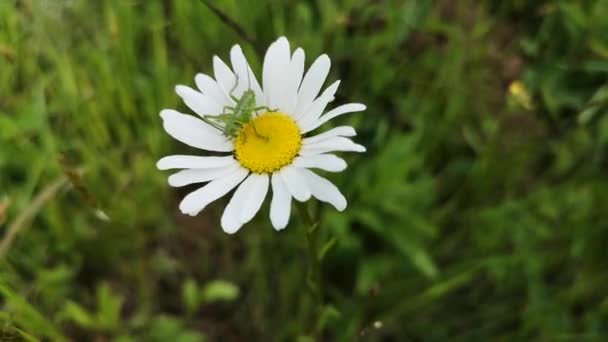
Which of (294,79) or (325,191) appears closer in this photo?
(325,191)

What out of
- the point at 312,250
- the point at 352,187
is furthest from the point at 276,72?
the point at 352,187

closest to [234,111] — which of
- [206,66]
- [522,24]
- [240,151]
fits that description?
[240,151]

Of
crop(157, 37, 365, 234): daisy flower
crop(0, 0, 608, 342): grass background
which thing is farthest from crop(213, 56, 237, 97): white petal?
crop(0, 0, 608, 342): grass background

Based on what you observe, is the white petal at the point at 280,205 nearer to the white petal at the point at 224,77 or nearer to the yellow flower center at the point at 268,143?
the yellow flower center at the point at 268,143

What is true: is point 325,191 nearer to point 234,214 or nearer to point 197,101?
point 234,214

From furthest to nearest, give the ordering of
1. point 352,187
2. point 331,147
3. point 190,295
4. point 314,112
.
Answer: point 190,295 → point 352,187 → point 314,112 → point 331,147

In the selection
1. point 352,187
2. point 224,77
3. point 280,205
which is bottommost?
point 280,205

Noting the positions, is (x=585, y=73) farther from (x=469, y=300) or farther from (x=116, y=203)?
(x=116, y=203)

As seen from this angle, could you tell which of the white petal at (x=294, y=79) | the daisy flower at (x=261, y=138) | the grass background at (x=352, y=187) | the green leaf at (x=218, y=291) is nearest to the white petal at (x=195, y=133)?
the daisy flower at (x=261, y=138)
